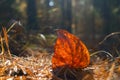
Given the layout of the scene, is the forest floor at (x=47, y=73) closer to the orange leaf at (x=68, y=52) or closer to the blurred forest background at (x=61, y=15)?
the orange leaf at (x=68, y=52)

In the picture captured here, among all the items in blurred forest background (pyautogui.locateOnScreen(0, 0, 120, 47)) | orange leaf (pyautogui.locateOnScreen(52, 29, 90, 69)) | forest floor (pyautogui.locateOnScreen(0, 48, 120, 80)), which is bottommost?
blurred forest background (pyautogui.locateOnScreen(0, 0, 120, 47))

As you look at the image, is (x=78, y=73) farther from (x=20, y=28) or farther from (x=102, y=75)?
(x=20, y=28)

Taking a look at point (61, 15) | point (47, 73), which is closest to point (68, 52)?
point (47, 73)

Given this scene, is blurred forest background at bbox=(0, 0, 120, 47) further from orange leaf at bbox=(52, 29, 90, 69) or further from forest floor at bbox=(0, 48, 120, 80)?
orange leaf at bbox=(52, 29, 90, 69)

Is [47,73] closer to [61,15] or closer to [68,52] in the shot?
[68,52]

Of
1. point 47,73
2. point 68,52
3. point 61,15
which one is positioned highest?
point 68,52

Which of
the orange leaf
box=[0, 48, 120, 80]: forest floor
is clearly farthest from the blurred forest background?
the orange leaf

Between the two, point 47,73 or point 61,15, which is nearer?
point 47,73

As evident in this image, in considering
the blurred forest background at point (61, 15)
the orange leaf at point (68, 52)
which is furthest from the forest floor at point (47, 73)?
the blurred forest background at point (61, 15)
